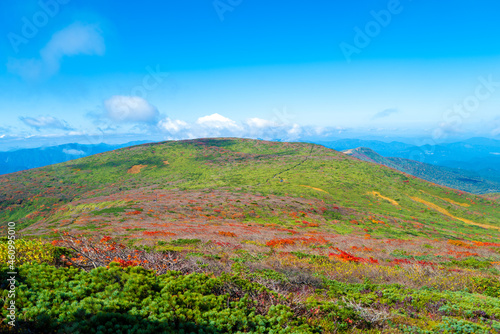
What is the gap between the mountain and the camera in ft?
138

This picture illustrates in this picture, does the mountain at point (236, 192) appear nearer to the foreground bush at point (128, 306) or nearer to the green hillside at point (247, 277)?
the green hillside at point (247, 277)

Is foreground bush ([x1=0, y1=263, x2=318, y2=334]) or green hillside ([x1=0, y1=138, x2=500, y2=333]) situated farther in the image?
green hillside ([x1=0, y1=138, x2=500, y2=333])

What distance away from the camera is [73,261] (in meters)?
8.49

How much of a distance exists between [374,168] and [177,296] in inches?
4105

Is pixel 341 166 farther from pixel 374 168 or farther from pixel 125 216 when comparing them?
pixel 125 216

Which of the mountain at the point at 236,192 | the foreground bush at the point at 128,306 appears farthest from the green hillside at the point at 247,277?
the mountain at the point at 236,192

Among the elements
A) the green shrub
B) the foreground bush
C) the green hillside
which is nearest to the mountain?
the green hillside

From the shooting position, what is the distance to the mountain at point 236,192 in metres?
42.0

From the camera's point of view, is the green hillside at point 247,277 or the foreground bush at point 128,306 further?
the green hillside at point 247,277

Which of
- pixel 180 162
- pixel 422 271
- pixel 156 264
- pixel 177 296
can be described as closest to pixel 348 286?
pixel 422 271

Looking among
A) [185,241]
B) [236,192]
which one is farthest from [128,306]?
[236,192]

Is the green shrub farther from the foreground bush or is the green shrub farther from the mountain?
the foreground bush

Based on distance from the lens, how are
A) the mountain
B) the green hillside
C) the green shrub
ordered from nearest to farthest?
the green hillside
the green shrub
the mountain

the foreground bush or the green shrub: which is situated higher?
the foreground bush
